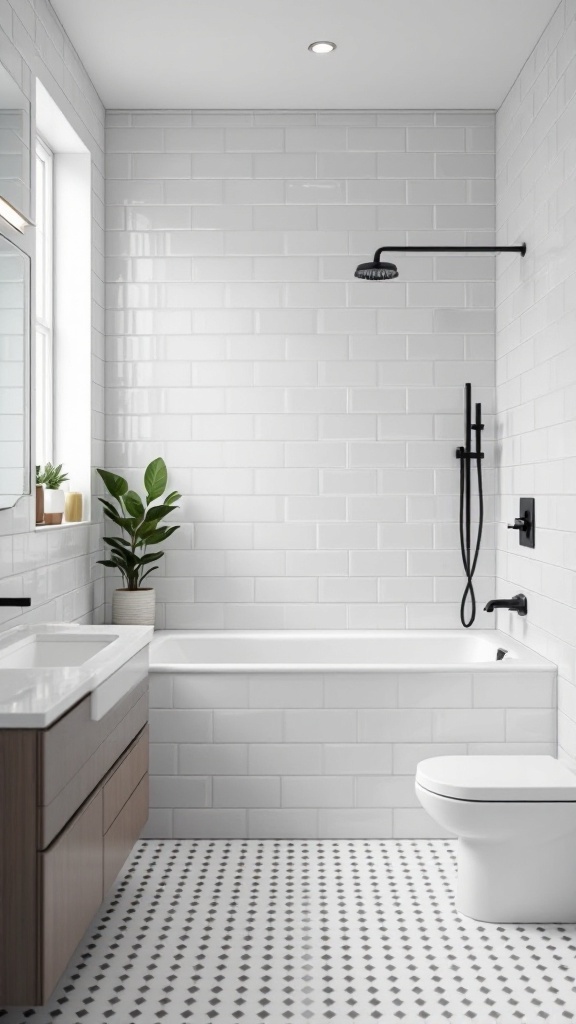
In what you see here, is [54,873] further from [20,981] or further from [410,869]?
[410,869]

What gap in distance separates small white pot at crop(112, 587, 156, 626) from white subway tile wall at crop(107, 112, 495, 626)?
25 cm

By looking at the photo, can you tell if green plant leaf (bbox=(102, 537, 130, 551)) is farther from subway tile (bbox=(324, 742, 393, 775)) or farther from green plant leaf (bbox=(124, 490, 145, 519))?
subway tile (bbox=(324, 742, 393, 775))

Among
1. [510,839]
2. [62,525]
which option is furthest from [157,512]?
[510,839]

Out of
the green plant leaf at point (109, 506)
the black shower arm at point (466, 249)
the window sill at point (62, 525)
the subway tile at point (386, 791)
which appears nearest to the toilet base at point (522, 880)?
the subway tile at point (386, 791)

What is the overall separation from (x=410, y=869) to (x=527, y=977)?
734 millimetres

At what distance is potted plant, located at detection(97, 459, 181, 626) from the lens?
3.83m

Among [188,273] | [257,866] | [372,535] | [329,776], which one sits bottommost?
[257,866]

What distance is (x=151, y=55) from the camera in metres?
3.57

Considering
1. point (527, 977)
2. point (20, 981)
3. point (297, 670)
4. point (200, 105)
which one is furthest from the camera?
point (200, 105)

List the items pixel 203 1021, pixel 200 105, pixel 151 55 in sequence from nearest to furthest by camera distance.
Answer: pixel 203 1021 < pixel 151 55 < pixel 200 105

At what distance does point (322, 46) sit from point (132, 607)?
245 cm

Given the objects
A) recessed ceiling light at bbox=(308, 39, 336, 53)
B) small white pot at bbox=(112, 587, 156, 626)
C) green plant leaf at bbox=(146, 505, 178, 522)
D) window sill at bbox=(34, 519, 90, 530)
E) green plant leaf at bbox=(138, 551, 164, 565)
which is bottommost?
small white pot at bbox=(112, 587, 156, 626)

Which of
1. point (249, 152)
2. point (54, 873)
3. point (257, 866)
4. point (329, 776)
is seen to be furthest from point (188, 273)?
point (54, 873)

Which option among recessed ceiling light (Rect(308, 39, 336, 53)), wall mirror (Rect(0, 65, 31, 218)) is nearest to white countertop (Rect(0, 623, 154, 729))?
wall mirror (Rect(0, 65, 31, 218))
